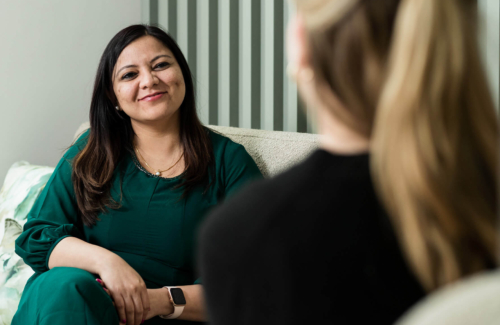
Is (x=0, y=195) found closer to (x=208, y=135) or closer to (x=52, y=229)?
(x=52, y=229)

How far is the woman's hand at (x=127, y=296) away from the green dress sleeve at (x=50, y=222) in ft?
0.78

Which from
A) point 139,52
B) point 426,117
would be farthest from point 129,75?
point 426,117

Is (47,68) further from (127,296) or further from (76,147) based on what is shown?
(127,296)

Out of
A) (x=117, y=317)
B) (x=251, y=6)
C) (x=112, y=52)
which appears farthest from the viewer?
(x=251, y=6)

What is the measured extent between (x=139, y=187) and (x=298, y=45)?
3.65ft

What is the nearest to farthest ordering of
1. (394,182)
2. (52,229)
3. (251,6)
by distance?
1. (394,182)
2. (52,229)
3. (251,6)

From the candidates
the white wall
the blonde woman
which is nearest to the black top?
the blonde woman

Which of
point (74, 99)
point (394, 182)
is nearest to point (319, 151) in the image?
point (394, 182)

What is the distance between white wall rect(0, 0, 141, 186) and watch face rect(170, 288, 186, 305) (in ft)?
4.62

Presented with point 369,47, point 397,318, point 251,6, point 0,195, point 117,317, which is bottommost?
point 117,317

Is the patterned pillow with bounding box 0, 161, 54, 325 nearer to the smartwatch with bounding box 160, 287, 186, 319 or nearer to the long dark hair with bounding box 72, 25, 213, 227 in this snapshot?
the long dark hair with bounding box 72, 25, 213, 227

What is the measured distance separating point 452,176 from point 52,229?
1.25m

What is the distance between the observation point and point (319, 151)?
479 millimetres

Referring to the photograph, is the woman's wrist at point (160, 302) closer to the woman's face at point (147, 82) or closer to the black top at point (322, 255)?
the woman's face at point (147, 82)
